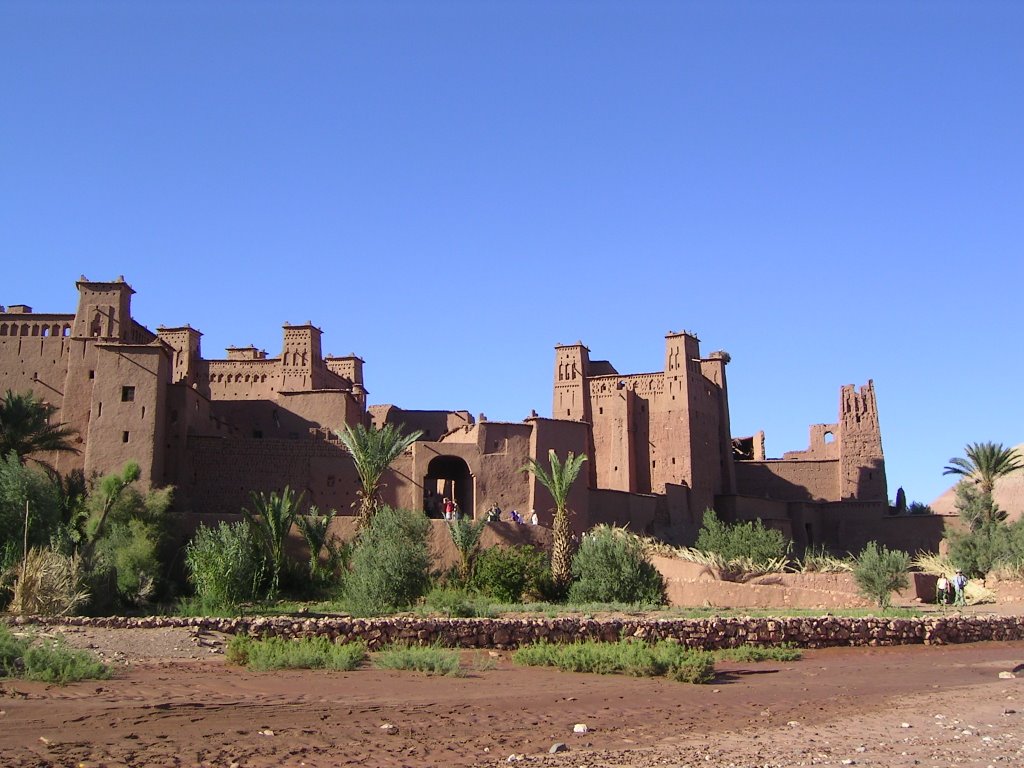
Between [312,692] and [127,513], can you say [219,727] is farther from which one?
[127,513]

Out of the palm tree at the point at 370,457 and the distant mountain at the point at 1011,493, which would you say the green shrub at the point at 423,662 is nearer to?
the palm tree at the point at 370,457

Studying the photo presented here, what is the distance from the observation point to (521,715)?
40.3 ft

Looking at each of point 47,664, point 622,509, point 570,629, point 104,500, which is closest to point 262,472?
point 104,500

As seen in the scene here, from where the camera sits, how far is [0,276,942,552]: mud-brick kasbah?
33.4 m

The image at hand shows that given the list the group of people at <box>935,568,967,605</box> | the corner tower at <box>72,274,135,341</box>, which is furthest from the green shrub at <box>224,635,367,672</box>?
the corner tower at <box>72,274,135,341</box>

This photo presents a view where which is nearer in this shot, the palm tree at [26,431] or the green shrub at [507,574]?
the green shrub at [507,574]

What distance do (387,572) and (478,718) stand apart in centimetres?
1342

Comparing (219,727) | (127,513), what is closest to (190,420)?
(127,513)

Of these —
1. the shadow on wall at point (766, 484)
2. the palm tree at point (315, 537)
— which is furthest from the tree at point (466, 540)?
the shadow on wall at point (766, 484)

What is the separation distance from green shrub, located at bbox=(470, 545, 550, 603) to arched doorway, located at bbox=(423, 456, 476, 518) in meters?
5.43

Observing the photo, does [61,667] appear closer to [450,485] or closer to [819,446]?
[450,485]

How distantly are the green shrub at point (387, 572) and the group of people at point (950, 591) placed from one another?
1341 cm

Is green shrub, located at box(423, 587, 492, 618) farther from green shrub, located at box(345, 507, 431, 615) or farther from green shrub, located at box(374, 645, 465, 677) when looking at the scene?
green shrub, located at box(374, 645, 465, 677)

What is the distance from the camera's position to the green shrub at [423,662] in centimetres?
1507
